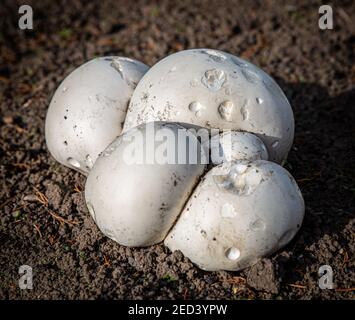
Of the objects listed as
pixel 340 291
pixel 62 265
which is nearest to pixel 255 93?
pixel 340 291

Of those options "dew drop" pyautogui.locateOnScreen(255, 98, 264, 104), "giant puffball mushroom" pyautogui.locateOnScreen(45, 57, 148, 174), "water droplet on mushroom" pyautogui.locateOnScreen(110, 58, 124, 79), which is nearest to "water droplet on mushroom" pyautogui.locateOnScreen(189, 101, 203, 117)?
"dew drop" pyautogui.locateOnScreen(255, 98, 264, 104)

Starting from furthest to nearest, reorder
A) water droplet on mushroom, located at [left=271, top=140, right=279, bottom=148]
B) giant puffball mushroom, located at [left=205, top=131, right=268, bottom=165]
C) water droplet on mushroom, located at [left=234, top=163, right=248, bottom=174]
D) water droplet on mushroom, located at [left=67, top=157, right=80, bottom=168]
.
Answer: water droplet on mushroom, located at [left=67, top=157, right=80, bottom=168] < water droplet on mushroom, located at [left=271, top=140, right=279, bottom=148] < giant puffball mushroom, located at [left=205, top=131, right=268, bottom=165] < water droplet on mushroom, located at [left=234, top=163, right=248, bottom=174]

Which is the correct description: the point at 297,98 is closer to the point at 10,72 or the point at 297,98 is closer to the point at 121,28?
the point at 121,28

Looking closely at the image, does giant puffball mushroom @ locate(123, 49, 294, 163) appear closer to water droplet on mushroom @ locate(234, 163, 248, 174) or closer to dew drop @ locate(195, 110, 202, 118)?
dew drop @ locate(195, 110, 202, 118)

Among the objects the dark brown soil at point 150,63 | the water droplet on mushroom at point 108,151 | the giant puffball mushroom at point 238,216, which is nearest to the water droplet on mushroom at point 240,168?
the giant puffball mushroom at point 238,216

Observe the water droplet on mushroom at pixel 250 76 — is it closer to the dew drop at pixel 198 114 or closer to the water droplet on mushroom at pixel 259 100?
the water droplet on mushroom at pixel 259 100

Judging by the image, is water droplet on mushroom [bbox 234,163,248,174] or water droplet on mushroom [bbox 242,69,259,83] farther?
water droplet on mushroom [bbox 242,69,259,83]
